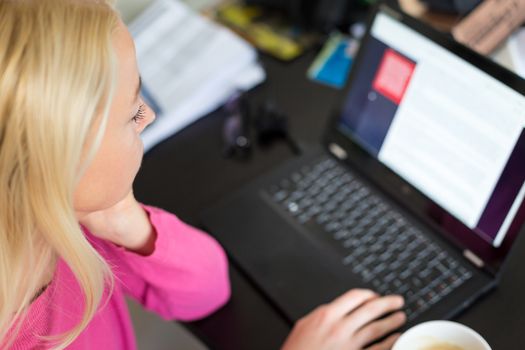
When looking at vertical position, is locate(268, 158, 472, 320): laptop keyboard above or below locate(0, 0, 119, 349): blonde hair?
below

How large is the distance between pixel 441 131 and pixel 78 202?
50 centimetres

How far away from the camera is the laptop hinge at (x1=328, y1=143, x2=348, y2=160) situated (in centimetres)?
95

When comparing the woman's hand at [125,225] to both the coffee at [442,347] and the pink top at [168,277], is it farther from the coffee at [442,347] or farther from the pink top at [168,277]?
the coffee at [442,347]

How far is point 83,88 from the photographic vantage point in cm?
51

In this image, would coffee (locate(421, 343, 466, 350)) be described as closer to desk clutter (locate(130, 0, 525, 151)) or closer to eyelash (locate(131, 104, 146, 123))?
eyelash (locate(131, 104, 146, 123))

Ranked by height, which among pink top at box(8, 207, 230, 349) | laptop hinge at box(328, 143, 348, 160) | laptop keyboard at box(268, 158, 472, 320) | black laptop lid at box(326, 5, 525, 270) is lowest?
pink top at box(8, 207, 230, 349)

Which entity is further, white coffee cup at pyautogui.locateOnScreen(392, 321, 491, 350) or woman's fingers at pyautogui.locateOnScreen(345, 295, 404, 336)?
woman's fingers at pyautogui.locateOnScreen(345, 295, 404, 336)

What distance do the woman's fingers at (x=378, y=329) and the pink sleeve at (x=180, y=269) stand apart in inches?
7.9

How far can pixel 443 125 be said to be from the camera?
2.62ft

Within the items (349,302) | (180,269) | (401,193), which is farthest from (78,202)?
(401,193)

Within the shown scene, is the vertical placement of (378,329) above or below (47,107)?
below

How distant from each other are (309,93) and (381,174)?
0.31 metres

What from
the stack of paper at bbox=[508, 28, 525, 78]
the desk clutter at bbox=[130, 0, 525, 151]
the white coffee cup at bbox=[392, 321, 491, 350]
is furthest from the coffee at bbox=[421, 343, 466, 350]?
the desk clutter at bbox=[130, 0, 525, 151]

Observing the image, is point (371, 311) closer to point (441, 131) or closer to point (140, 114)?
point (441, 131)
